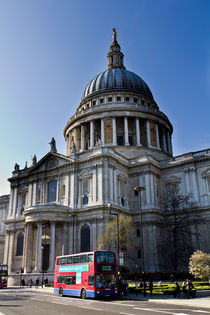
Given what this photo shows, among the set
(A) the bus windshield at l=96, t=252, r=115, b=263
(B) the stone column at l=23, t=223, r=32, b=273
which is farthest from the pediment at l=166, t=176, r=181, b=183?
(A) the bus windshield at l=96, t=252, r=115, b=263

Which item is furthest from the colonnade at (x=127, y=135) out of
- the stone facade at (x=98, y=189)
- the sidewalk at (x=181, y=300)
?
the sidewalk at (x=181, y=300)

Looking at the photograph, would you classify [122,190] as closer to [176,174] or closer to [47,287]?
[176,174]

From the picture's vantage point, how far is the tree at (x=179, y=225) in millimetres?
45562

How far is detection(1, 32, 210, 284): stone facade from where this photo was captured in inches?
1831

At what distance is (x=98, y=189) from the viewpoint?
4700 cm

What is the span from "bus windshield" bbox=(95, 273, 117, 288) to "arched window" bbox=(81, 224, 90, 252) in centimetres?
1891

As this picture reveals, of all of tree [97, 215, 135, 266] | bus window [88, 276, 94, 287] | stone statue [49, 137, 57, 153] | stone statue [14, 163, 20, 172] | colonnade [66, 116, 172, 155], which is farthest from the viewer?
colonnade [66, 116, 172, 155]

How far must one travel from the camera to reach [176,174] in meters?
54.8

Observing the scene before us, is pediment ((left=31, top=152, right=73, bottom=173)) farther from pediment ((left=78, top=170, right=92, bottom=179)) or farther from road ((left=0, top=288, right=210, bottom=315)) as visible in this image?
road ((left=0, top=288, right=210, bottom=315))

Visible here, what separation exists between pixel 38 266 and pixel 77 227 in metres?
7.96

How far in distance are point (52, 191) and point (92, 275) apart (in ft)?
95.8

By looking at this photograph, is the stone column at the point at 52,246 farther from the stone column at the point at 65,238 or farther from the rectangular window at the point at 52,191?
Answer: the rectangular window at the point at 52,191

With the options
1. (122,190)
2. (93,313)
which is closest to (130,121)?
(122,190)

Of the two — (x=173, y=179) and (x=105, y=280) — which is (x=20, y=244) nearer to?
(x=173, y=179)
